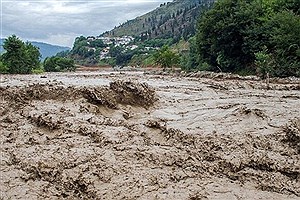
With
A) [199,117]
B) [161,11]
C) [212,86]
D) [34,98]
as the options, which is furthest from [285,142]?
[161,11]

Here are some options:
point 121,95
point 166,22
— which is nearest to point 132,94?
point 121,95

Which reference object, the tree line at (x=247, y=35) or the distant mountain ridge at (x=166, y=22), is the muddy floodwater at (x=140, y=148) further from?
the distant mountain ridge at (x=166, y=22)

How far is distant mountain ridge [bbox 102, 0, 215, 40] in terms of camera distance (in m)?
123

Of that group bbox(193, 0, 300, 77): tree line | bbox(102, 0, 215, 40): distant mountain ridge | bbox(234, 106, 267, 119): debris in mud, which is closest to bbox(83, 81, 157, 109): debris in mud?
bbox(234, 106, 267, 119): debris in mud

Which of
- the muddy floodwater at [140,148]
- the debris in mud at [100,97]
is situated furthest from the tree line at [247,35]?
the muddy floodwater at [140,148]

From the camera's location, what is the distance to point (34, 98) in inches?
428

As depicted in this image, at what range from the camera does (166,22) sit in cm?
14062

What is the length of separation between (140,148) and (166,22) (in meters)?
136

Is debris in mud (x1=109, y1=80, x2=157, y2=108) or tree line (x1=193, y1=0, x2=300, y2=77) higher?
tree line (x1=193, y1=0, x2=300, y2=77)

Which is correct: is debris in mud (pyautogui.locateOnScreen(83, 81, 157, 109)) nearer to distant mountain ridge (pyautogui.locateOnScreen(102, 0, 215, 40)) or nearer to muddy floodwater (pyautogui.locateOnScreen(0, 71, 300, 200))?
muddy floodwater (pyautogui.locateOnScreen(0, 71, 300, 200))

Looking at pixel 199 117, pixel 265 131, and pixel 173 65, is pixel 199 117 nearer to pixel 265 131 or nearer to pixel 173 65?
pixel 265 131

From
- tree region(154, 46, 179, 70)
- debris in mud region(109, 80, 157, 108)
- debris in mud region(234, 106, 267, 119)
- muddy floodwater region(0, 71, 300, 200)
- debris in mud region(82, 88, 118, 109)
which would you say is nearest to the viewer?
muddy floodwater region(0, 71, 300, 200)

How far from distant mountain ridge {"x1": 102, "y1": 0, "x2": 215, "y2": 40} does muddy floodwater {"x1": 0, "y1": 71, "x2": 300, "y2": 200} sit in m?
89.2

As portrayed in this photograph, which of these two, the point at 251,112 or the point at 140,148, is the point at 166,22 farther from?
the point at 140,148
